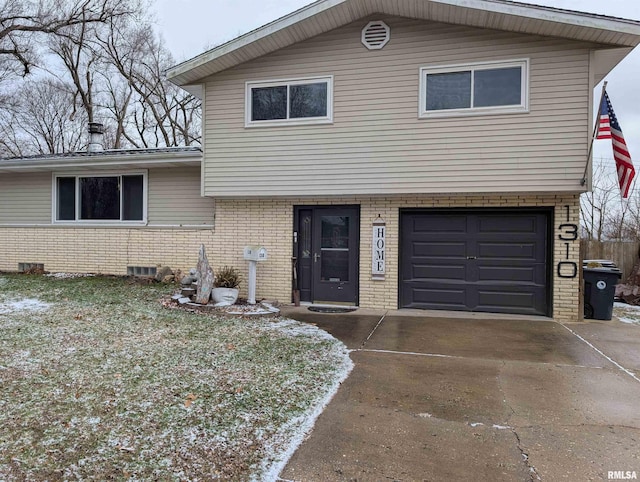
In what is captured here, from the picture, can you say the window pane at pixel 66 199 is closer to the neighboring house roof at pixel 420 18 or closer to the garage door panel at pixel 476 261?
the neighboring house roof at pixel 420 18

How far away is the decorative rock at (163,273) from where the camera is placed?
9.62 m

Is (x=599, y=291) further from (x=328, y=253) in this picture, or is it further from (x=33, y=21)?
Result: (x=33, y=21)

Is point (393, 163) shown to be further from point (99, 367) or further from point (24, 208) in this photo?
point (24, 208)

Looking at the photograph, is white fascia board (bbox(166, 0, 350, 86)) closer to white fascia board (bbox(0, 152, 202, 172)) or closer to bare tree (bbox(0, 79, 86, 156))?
white fascia board (bbox(0, 152, 202, 172))

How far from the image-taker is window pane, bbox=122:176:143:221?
34.7 ft

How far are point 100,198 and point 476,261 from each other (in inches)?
358

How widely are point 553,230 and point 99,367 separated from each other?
7346 millimetres

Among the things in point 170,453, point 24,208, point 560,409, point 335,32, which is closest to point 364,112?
point 335,32

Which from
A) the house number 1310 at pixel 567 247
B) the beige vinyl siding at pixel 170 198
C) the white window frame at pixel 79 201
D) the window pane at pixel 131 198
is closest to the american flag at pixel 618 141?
the house number 1310 at pixel 567 247

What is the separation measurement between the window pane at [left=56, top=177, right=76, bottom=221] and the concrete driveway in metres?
8.50

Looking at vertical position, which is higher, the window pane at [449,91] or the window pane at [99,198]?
the window pane at [449,91]

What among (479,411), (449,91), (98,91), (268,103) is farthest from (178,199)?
(98,91)

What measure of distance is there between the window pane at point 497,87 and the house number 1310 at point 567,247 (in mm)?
2198

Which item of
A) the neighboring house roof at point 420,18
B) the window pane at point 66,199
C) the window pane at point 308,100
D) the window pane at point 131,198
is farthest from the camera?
the window pane at point 66,199
